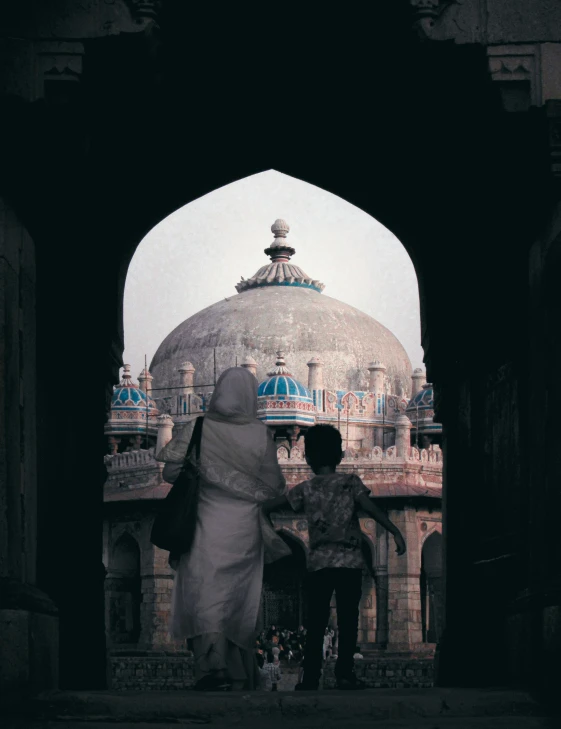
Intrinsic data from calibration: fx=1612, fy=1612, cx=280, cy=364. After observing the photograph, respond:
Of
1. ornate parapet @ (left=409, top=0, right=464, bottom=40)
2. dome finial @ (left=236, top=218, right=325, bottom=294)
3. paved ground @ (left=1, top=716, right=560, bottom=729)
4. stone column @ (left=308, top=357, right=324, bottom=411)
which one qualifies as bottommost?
paved ground @ (left=1, top=716, right=560, bottom=729)

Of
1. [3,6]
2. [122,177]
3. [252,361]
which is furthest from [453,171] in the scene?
[252,361]

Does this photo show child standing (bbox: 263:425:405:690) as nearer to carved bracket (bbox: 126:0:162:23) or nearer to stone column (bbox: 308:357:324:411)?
carved bracket (bbox: 126:0:162:23)

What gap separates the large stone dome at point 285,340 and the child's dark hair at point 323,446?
37.2 metres

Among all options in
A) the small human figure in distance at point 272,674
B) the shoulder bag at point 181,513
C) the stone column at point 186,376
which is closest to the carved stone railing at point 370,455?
the stone column at point 186,376

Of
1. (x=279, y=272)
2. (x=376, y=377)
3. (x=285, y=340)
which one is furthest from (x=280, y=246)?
(x=376, y=377)

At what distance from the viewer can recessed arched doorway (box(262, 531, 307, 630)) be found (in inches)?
1371

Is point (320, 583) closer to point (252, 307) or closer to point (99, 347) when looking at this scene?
point (99, 347)

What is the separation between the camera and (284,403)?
120 feet

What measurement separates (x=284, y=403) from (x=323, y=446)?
30232mm

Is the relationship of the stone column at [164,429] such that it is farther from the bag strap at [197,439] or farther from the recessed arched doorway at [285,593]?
the bag strap at [197,439]

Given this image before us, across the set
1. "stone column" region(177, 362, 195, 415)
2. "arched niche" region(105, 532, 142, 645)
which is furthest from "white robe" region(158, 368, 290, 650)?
"stone column" region(177, 362, 195, 415)

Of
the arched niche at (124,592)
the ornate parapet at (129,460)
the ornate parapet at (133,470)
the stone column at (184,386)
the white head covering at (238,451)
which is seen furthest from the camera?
the stone column at (184,386)

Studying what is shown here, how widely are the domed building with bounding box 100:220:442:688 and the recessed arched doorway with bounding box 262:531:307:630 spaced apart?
0.03 m

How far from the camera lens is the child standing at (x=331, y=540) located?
6285 mm
